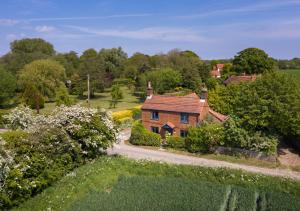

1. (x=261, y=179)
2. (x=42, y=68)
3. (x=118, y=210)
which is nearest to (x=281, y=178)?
(x=261, y=179)

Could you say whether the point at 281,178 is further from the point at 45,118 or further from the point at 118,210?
the point at 45,118

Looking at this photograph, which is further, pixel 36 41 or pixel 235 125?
pixel 36 41

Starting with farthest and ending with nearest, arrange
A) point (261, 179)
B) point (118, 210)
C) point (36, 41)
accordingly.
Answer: point (36, 41), point (261, 179), point (118, 210)

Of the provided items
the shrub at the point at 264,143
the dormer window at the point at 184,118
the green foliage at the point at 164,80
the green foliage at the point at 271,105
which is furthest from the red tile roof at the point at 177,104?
the green foliage at the point at 164,80

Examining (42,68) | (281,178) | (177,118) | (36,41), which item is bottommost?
(281,178)

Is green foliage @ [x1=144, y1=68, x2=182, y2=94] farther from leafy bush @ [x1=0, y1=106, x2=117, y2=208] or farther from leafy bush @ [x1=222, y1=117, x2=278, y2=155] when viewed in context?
leafy bush @ [x1=0, y1=106, x2=117, y2=208]

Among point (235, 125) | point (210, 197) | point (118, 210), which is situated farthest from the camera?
A: point (235, 125)

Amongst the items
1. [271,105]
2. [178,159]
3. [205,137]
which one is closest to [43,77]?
[178,159]
